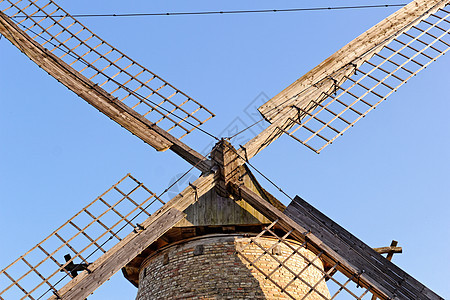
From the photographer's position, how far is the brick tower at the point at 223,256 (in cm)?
853

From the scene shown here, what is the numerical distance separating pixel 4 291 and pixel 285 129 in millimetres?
4471

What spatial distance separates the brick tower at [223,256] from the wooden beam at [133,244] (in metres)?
0.24

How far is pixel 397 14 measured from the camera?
36.5ft

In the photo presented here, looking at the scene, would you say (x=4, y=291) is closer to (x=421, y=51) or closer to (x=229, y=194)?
(x=229, y=194)

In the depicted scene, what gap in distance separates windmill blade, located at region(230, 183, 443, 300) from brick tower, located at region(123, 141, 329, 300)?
0.09 feet

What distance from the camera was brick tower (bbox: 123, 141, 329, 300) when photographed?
853 cm

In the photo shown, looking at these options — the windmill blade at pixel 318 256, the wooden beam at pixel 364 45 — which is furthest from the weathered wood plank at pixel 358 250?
the wooden beam at pixel 364 45

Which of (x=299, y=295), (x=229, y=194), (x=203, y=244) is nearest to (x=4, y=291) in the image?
(x=203, y=244)

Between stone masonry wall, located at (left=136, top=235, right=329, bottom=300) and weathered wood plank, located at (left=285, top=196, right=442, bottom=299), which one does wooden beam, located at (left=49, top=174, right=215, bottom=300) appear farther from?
weathered wood plank, located at (left=285, top=196, right=442, bottom=299)

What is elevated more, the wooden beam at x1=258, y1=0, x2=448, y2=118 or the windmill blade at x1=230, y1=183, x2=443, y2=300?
the wooden beam at x1=258, y1=0, x2=448, y2=118

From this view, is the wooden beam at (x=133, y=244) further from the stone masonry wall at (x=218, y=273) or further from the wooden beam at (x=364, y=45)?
the wooden beam at (x=364, y=45)

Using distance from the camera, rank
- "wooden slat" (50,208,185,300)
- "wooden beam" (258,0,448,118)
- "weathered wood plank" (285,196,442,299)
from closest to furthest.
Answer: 1. "wooden slat" (50,208,185,300)
2. "weathered wood plank" (285,196,442,299)
3. "wooden beam" (258,0,448,118)

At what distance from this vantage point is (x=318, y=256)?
28.1ft

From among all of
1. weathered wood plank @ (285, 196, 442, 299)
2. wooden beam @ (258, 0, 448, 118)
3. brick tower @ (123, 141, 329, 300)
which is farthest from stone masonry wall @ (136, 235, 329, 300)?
wooden beam @ (258, 0, 448, 118)
